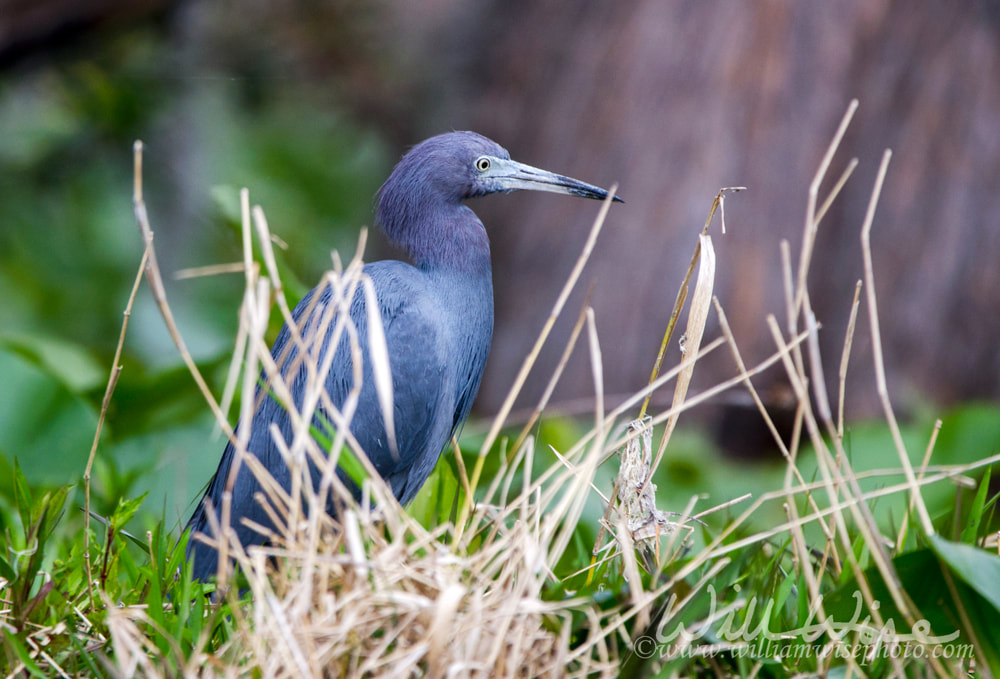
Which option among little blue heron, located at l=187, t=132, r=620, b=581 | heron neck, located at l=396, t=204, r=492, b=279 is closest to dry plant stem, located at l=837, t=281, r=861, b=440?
little blue heron, located at l=187, t=132, r=620, b=581

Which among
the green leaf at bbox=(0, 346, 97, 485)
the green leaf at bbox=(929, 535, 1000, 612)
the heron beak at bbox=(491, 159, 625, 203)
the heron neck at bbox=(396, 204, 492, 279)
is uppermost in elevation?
the heron beak at bbox=(491, 159, 625, 203)

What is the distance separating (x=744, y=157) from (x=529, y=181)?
1.90 metres

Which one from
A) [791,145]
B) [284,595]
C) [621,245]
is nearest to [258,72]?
[621,245]

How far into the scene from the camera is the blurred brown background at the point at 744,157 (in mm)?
4055

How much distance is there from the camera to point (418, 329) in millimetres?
2248

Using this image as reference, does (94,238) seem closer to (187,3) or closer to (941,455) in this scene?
(187,3)

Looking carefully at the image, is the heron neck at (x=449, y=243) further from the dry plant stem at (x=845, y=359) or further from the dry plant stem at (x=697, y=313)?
the dry plant stem at (x=845, y=359)

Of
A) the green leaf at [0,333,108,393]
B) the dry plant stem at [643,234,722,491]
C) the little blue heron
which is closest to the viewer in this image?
the dry plant stem at [643,234,722,491]

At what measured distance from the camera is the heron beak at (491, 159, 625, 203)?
249 centimetres

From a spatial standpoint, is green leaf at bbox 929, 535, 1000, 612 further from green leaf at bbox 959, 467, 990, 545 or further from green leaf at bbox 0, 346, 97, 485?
green leaf at bbox 0, 346, 97, 485
